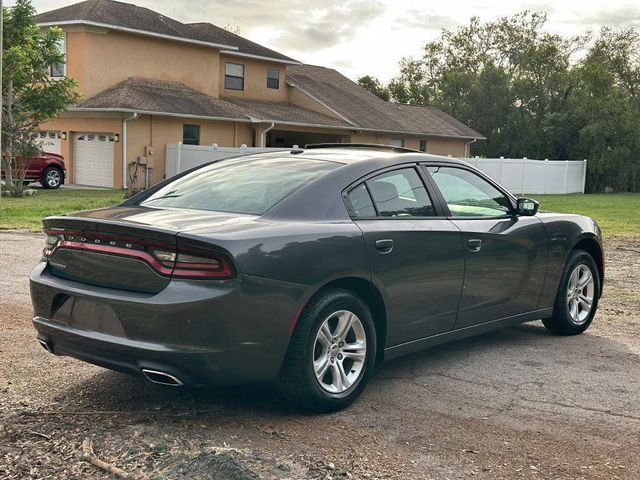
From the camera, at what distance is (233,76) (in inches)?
1433

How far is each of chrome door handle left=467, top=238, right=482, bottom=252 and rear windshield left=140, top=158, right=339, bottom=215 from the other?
120cm

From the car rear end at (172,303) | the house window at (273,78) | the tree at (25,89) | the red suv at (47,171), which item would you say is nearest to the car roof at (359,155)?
the car rear end at (172,303)

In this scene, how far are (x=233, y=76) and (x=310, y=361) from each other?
32973mm

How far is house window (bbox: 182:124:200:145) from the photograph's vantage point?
103 feet

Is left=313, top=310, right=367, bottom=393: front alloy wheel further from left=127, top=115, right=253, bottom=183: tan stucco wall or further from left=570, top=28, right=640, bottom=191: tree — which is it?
left=570, top=28, right=640, bottom=191: tree

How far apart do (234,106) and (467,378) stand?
29.2 m

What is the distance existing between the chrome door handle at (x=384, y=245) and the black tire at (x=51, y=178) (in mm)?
24055

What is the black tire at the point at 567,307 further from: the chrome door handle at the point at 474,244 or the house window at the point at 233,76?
the house window at the point at 233,76

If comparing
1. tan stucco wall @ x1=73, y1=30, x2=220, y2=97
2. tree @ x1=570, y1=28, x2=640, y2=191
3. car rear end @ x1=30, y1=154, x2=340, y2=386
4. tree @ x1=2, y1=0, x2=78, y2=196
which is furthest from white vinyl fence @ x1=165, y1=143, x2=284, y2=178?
car rear end @ x1=30, y1=154, x2=340, y2=386

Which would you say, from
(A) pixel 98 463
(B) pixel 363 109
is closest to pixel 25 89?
(B) pixel 363 109

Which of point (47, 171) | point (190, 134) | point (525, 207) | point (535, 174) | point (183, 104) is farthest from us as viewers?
point (535, 174)

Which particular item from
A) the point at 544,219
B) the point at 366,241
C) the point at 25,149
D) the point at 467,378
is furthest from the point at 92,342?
the point at 25,149

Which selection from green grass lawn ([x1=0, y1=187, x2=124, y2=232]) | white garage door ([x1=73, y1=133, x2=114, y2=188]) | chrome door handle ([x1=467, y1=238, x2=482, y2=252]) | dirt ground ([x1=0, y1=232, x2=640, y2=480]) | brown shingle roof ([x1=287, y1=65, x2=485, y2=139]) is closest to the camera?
dirt ground ([x1=0, y1=232, x2=640, y2=480])

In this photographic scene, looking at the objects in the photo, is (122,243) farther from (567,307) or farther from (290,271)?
(567,307)
